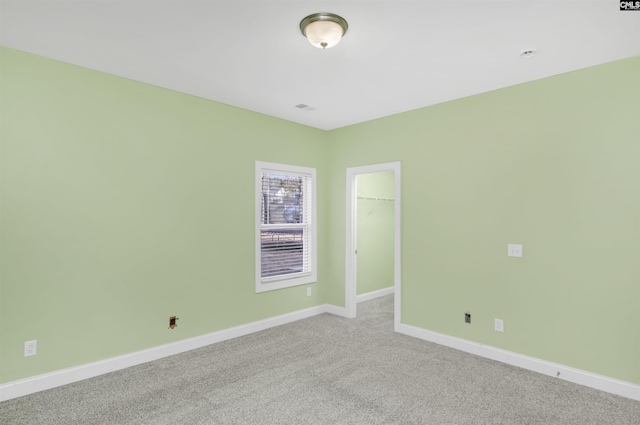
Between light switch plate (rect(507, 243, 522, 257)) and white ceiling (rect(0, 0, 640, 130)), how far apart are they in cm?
161

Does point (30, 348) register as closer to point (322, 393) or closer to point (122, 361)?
point (122, 361)

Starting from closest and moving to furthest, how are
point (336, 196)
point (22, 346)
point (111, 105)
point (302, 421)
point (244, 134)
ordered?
point (302, 421) < point (22, 346) < point (111, 105) < point (244, 134) < point (336, 196)

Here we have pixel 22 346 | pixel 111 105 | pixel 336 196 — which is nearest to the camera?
pixel 22 346

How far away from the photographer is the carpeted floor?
2424 mm

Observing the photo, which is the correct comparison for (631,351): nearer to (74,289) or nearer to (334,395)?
(334,395)

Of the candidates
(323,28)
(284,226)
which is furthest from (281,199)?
(323,28)

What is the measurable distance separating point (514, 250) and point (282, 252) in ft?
9.15

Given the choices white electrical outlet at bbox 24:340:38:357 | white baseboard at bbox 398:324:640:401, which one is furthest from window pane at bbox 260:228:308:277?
white electrical outlet at bbox 24:340:38:357

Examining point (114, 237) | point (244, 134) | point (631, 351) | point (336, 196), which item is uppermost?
point (244, 134)

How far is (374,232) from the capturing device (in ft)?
19.3

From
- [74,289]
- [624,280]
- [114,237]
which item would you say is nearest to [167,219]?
[114,237]

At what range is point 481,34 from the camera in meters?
2.39

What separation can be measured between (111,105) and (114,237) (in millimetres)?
1248

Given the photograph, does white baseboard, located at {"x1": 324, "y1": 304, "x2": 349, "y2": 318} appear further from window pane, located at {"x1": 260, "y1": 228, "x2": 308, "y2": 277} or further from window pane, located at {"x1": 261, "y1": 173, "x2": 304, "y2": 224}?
window pane, located at {"x1": 261, "y1": 173, "x2": 304, "y2": 224}
